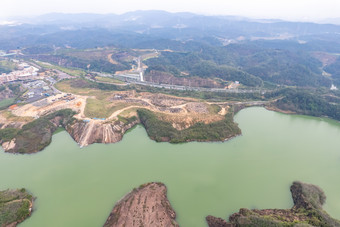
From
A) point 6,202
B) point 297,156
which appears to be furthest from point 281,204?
point 6,202

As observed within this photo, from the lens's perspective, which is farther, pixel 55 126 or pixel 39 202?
pixel 55 126

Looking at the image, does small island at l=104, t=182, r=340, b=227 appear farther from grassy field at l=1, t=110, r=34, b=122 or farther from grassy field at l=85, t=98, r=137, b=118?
grassy field at l=1, t=110, r=34, b=122

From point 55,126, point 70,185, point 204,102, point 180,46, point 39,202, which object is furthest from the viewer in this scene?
point 180,46

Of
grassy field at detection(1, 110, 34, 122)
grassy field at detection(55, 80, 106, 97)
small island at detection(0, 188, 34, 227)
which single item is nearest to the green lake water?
small island at detection(0, 188, 34, 227)

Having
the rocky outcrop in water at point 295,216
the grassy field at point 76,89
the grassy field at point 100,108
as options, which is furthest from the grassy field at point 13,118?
the rocky outcrop in water at point 295,216

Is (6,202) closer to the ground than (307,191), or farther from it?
closer to the ground

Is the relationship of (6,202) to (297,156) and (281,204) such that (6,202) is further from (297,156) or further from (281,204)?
(297,156)
